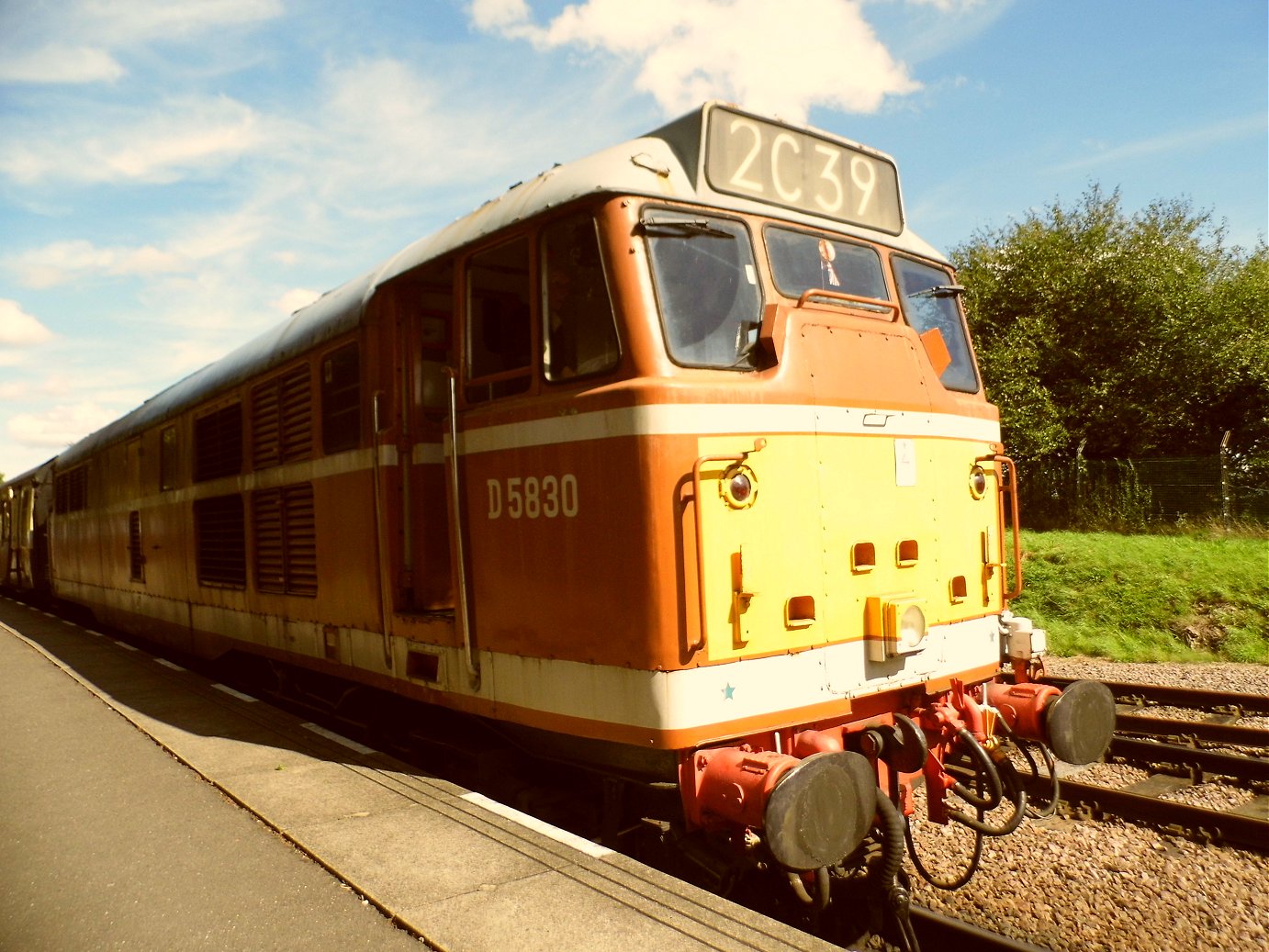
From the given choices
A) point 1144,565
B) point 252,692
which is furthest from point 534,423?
point 1144,565

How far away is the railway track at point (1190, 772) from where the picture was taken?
571 centimetres

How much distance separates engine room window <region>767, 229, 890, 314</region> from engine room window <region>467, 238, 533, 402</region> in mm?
1261

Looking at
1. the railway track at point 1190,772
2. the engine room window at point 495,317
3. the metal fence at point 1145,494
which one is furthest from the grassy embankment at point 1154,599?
Answer: the engine room window at point 495,317

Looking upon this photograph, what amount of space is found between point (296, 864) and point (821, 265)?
12.4 feet

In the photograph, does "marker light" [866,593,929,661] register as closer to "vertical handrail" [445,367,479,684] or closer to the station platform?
the station platform

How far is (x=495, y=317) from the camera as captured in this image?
4848 millimetres

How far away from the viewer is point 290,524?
682 centimetres

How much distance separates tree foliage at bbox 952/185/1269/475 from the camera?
74.5 ft

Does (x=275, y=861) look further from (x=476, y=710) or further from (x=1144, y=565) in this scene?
(x=1144, y=565)

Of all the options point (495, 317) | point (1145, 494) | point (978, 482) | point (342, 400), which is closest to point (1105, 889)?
point (978, 482)

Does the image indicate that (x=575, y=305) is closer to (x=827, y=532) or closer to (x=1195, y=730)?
(x=827, y=532)

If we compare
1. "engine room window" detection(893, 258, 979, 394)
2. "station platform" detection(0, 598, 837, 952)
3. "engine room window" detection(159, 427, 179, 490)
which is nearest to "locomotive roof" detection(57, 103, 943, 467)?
"engine room window" detection(893, 258, 979, 394)

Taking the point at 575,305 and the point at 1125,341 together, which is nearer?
the point at 575,305

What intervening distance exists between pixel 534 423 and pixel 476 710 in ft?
5.14
